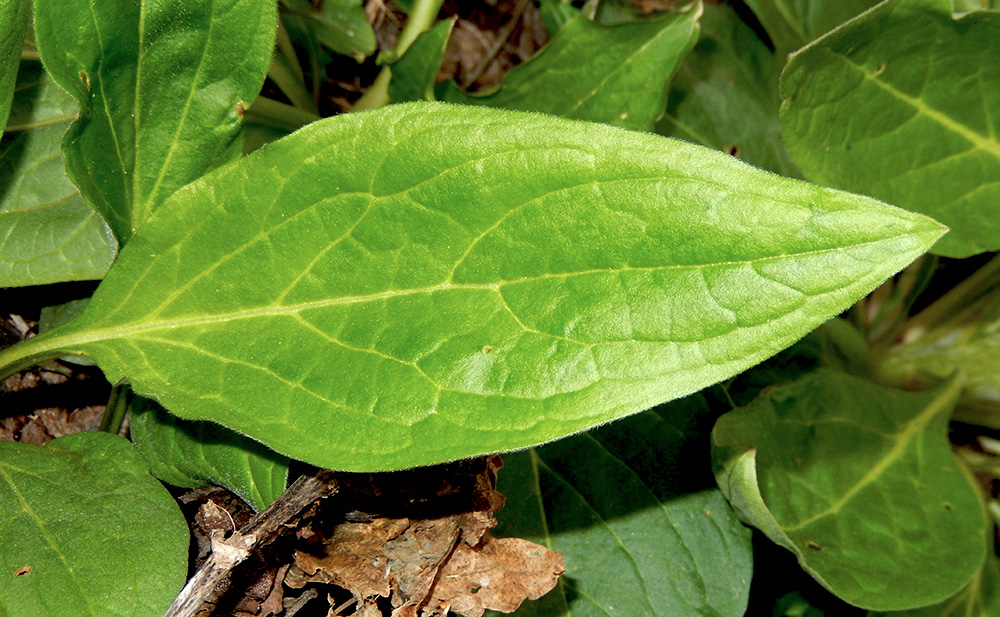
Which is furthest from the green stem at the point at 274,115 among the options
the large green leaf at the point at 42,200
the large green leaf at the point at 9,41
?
the large green leaf at the point at 9,41

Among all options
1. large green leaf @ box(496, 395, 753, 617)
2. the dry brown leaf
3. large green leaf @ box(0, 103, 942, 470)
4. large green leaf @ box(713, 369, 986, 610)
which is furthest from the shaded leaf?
large green leaf @ box(0, 103, 942, 470)

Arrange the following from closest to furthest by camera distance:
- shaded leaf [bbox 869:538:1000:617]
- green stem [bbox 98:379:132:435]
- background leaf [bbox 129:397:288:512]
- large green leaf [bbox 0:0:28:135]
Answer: large green leaf [bbox 0:0:28:135] < background leaf [bbox 129:397:288:512] < green stem [bbox 98:379:132:435] < shaded leaf [bbox 869:538:1000:617]

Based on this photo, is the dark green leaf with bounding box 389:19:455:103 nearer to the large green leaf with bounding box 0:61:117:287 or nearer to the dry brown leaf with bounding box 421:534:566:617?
the large green leaf with bounding box 0:61:117:287

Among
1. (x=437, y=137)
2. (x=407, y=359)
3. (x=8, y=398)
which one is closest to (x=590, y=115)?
(x=437, y=137)

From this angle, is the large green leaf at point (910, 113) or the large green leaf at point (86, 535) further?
the large green leaf at point (910, 113)

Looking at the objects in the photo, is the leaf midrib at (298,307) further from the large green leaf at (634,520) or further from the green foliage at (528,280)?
the large green leaf at (634,520)

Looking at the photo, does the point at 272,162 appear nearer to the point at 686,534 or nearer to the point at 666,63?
the point at 666,63

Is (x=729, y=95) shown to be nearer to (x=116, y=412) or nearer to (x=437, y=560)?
(x=437, y=560)
